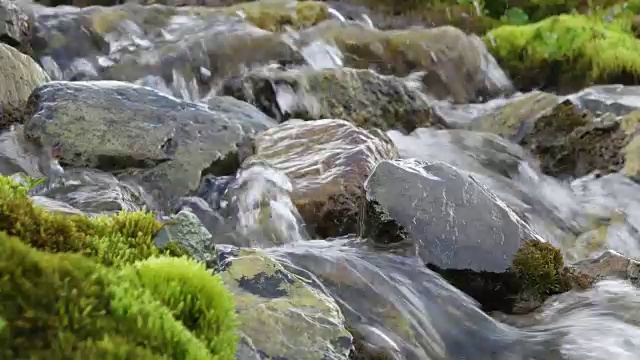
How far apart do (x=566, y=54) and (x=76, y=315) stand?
13416mm

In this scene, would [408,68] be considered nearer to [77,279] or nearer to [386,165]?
[386,165]

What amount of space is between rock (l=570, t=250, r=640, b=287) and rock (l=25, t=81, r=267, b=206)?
354cm

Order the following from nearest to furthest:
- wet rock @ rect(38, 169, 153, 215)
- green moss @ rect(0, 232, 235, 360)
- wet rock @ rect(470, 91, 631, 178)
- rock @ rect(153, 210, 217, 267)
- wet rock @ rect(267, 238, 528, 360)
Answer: green moss @ rect(0, 232, 235, 360) < rock @ rect(153, 210, 217, 267) < wet rock @ rect(267, 238, 528, 360) < wet rock @ rect(38, 169, 153, 215) < wet rock @ rect(470, 91, 631, 178)

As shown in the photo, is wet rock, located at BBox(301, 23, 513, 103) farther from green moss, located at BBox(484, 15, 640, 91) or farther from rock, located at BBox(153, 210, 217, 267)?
rock, located at BBox(153, 210, 217, 267)

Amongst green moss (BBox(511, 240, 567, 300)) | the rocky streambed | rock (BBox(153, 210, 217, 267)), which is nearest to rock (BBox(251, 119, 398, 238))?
the rocky streambed

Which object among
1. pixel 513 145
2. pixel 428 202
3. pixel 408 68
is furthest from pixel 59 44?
pixel 428 202

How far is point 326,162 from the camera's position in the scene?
6902mm

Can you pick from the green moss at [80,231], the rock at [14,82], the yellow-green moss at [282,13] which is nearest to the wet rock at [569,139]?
the yellow-green moss at [282,13]

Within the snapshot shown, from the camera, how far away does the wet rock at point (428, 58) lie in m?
13.1

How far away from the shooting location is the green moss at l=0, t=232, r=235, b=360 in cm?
177

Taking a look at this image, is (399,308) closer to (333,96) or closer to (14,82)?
(14,82)

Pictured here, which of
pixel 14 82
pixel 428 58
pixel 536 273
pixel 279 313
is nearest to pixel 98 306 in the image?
pixel 279 313

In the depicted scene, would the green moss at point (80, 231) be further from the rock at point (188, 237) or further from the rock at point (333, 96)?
the rock at point (333, 96)

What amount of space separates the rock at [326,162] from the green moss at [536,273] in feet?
4.56
